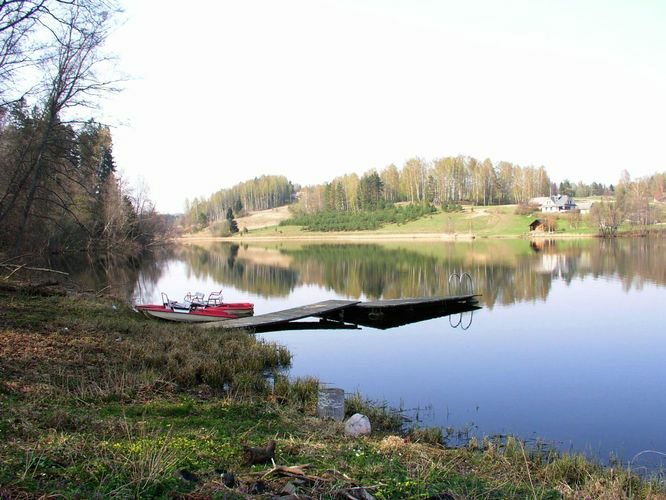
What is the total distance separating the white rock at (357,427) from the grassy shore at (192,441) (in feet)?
0.55

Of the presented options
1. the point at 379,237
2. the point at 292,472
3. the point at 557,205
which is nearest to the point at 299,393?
the point at 292,472

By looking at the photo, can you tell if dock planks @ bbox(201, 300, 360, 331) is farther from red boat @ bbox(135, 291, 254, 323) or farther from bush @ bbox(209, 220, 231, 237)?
bush @ bbox(209, 220, 231, 237)

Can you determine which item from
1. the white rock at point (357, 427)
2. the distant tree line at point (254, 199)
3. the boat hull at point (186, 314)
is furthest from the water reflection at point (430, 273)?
the distant tree line at point (254, 199)

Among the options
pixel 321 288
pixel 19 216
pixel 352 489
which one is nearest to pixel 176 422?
pixel 352 489

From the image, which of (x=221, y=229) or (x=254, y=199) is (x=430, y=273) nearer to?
(x=221, y=229)

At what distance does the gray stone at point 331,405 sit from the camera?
8.57 m

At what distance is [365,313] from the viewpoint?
24125 millimetres

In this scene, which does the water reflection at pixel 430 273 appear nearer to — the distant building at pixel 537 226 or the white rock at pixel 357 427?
the white rock at pixel 357 427

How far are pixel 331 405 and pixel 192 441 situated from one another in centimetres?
Answer: 324

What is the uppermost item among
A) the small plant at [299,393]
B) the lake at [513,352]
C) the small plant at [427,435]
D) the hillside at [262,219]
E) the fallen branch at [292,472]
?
the hillside at [262,219]

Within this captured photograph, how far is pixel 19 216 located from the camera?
22875 mm

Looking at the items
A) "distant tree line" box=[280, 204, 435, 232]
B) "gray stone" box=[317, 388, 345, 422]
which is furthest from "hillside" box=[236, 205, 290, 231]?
"gray stone" box=[317, 388, 345, 422]

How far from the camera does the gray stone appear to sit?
8.57 metres

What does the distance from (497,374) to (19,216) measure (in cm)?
2043
